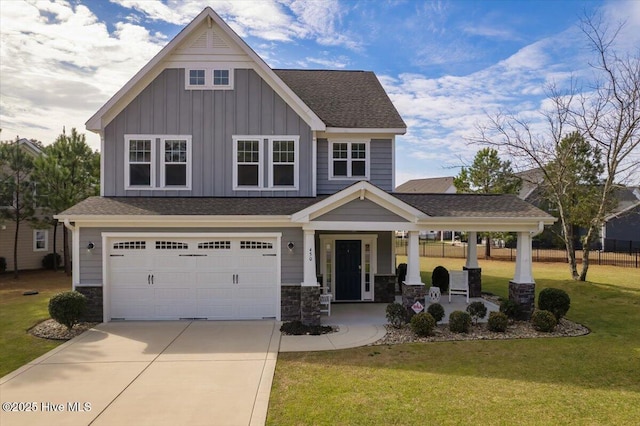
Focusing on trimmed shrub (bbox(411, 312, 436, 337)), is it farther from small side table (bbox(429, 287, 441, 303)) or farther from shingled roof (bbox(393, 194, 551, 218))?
small side table (bbox(429, 287, 441, 303))

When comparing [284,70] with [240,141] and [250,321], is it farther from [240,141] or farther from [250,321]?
[250,321]

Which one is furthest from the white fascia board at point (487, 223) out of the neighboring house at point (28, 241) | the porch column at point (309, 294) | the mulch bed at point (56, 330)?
the neighboring house at point (28, 241)

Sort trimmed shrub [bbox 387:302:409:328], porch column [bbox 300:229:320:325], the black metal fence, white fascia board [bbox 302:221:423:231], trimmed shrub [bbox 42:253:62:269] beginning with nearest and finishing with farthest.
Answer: trimmed shrub [bbox 387:302:409:328] < porch column [bbox 300:229:320:325] < white fascia board [bbox 302:221:423:231] < trimmed shrub [bbox 42:253:62:269] < the black metal fence

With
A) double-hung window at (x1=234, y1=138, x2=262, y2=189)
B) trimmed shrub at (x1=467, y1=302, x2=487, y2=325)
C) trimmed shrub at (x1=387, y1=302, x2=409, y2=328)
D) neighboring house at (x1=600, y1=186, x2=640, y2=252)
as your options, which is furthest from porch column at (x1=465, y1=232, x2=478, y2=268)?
neighboring house at (x1=600, y1=186, x2=640, y2=252)

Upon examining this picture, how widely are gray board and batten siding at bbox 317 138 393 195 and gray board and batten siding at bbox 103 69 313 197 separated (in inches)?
69.8

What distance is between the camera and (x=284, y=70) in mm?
18031

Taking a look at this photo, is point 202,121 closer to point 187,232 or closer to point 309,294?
point 187,232

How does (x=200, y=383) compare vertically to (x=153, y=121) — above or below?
below

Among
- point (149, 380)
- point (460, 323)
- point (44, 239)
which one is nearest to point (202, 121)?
point (149, 380)

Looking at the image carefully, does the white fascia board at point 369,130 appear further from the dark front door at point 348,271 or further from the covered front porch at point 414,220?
the dark front door at point 348,271

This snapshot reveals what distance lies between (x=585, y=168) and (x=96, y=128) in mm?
29851

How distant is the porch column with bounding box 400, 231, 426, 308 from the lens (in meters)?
11.3

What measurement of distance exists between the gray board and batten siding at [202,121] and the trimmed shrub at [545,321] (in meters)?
9.31

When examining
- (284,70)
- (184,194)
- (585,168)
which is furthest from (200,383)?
(585,168)
